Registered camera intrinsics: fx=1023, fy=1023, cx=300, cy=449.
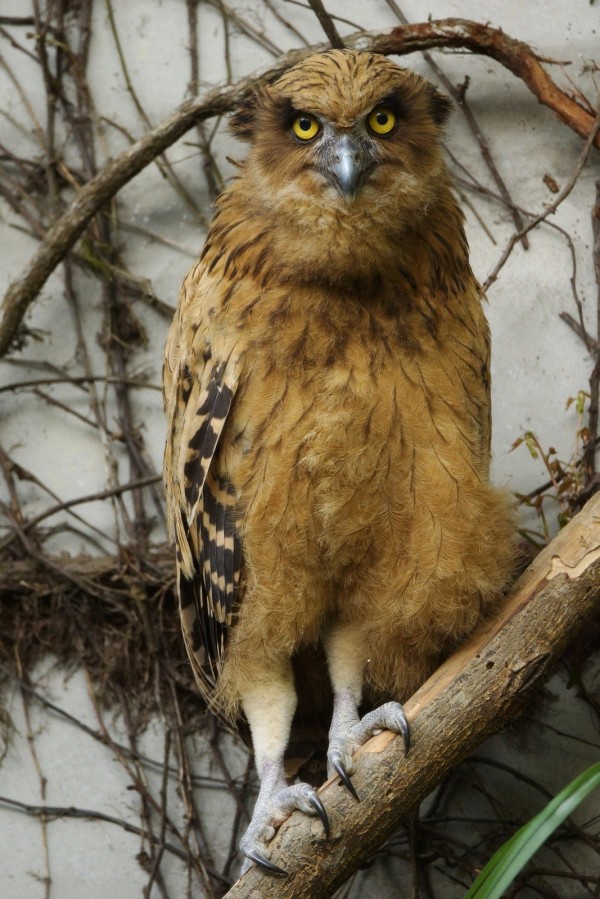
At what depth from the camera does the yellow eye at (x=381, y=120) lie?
1853mm

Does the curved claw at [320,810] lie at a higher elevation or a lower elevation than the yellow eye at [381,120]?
lower

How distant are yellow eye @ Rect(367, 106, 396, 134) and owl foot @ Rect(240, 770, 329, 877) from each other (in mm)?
1200

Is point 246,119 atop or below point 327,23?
below

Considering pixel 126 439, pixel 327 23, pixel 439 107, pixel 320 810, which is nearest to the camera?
pixel 320 810

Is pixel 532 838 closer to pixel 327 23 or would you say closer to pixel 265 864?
pixel 265 864

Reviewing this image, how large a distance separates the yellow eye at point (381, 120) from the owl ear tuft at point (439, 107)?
0.56 feet

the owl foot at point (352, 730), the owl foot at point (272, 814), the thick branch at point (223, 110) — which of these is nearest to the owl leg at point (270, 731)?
the owl foot at point (272, 814)

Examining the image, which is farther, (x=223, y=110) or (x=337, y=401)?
(x=223, y=110)

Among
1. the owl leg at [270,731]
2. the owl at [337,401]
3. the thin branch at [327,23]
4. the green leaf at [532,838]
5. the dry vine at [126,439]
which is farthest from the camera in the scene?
the dry vine at [126,439]

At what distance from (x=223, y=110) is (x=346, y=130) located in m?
1.01

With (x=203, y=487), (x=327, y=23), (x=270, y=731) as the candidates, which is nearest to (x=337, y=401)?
(x=203, y=487)

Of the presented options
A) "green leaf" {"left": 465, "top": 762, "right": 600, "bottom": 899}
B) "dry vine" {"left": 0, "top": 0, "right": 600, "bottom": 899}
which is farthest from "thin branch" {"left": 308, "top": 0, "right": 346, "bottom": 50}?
"green leaf" {"left": 465, "top": 762, "right": 600, "bottom": 899}

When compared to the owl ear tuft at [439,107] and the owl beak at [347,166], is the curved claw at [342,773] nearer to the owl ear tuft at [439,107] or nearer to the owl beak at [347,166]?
the owl beak at [347,166]

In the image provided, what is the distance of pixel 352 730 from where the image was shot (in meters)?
1.98
